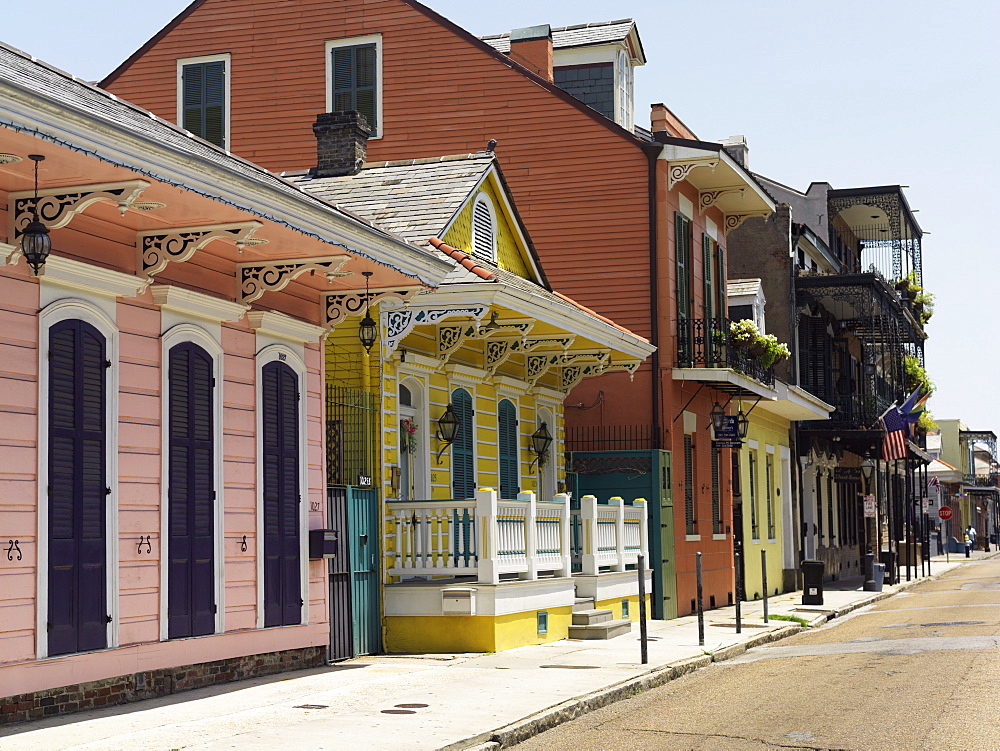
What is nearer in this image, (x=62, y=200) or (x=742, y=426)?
(x=62, y=200)

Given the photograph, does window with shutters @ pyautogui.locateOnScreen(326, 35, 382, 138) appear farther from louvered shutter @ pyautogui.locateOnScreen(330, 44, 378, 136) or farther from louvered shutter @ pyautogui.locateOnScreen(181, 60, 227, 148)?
louvered shutter @ pyautogui.locateOnScreen(181, 60, 227, 148)

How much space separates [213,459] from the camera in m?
12.8

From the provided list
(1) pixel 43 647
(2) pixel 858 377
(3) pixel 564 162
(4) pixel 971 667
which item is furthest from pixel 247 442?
(2) pixel 858 377

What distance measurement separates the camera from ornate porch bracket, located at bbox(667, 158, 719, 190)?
23.5 metres

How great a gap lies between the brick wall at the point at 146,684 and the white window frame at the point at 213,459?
39 cm

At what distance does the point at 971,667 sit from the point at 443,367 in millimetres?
7738

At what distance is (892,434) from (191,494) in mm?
26937

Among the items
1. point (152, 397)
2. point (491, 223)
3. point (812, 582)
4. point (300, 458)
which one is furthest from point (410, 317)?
point (812, 582)

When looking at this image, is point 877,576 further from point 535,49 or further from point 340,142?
point 340,142

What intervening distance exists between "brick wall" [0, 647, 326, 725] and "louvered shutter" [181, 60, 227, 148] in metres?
14.1

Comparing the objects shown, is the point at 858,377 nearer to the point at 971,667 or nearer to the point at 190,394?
the point at 971,667

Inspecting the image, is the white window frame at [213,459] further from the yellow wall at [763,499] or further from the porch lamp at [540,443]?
the yellow wall at [763,499]

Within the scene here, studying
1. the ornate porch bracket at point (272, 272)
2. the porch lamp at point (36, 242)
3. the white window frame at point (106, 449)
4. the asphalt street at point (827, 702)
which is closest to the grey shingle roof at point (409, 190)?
the ornate porch bracket at point (272, 272)

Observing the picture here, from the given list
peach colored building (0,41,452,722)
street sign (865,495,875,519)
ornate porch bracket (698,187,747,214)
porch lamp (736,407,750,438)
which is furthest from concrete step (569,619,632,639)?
street sign (865,495,875,519)
